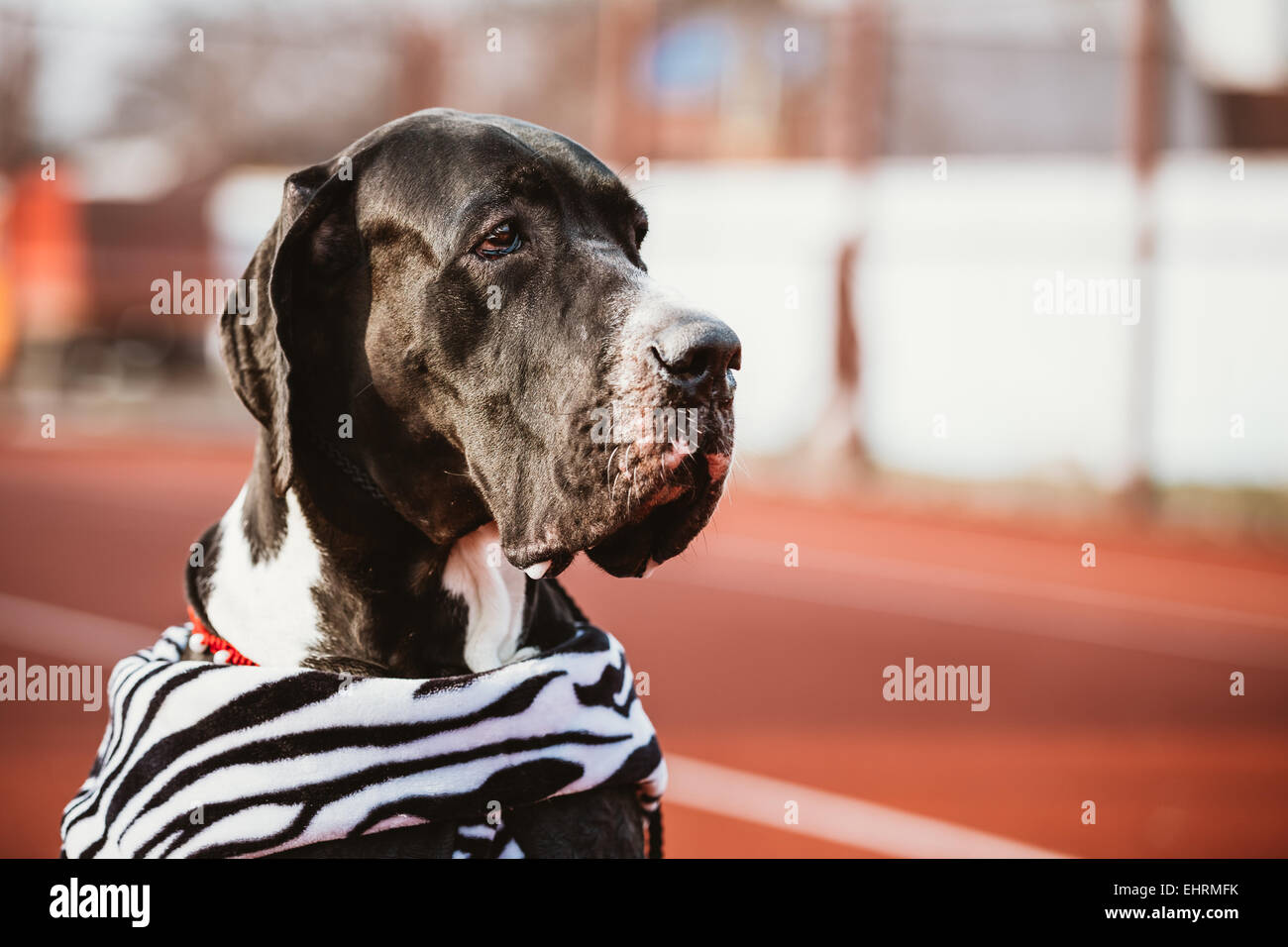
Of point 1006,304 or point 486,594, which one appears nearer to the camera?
point 486,594

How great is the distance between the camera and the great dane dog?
2.18 meters

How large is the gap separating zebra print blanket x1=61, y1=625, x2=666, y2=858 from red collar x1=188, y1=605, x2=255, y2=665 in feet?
0.20

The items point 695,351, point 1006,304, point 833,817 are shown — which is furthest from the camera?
point 1006,304

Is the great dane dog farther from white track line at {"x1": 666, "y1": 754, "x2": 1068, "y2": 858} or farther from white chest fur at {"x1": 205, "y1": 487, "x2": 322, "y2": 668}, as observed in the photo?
white track line at {"x1": 666, "y1": 754, "x2": 1068, "y2": 858}

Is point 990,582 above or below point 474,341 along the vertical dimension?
below

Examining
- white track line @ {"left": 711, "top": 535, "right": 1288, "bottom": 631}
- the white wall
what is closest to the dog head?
white track line @ {"left": 711, "top": 535, "right": 1288, "bottom": 631}

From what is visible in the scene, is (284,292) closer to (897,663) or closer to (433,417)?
(433,417)

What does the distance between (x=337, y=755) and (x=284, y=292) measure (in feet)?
2.57

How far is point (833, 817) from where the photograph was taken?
5266 millimetres

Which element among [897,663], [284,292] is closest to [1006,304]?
[897,663]

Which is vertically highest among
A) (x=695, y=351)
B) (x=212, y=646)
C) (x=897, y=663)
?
(x=695, y=351)

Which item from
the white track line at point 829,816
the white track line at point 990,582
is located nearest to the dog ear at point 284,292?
the white track line at point 829,816

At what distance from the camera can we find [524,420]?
2.19 metres
